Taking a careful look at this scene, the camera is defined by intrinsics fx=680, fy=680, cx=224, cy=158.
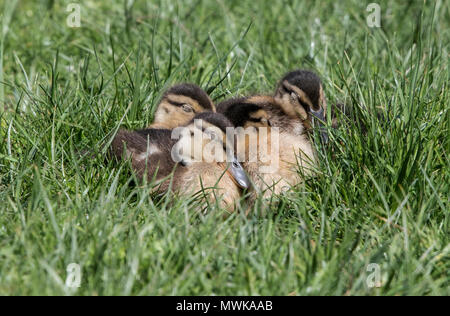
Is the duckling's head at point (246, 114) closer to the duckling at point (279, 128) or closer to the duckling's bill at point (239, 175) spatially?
the duckling at point (279, 128)

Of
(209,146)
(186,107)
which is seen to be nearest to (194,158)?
(209,146)

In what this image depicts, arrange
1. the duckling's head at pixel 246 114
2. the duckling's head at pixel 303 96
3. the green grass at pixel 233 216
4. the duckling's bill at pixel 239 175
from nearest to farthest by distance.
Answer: the green grass at pixel 233 216
the duckling's bill at pixel 239 175
the duckling's head at pixel 246 114
the duckling's head at pixel 303 96

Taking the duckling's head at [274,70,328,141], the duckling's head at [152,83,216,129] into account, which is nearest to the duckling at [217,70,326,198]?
the duckling's head at [274,70,328,141]

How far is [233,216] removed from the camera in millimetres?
3131

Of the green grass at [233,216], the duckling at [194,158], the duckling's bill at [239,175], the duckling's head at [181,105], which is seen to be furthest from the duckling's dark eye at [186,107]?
the duckling's bill at [239,175]

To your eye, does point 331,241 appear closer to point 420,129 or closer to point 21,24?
point 420,129

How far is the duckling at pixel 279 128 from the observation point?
3682mm

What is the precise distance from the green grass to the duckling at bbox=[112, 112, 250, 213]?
0.13 metres

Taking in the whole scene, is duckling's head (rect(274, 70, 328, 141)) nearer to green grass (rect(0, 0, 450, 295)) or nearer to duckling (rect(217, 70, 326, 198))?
duckling (rect(217, 70, 326, 198))

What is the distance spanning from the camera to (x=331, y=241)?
2805 millimetres

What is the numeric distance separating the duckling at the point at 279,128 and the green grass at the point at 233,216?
0.14 meters

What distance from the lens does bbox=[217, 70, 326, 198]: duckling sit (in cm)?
368

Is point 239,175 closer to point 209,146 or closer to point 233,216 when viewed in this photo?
point 209,146
